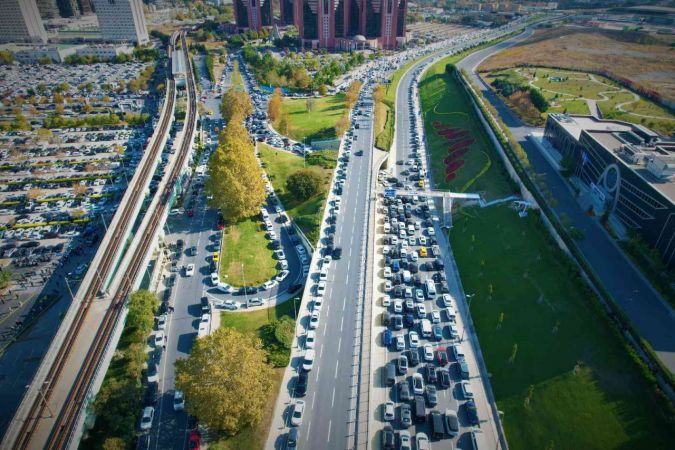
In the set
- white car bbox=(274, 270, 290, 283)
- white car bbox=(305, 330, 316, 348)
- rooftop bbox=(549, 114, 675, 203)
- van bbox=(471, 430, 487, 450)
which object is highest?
rooftop bbox=(549, 114, 675, 203)

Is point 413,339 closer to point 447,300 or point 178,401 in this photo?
point 447,300

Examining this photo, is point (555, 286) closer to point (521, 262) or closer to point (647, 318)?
point (521, 262)

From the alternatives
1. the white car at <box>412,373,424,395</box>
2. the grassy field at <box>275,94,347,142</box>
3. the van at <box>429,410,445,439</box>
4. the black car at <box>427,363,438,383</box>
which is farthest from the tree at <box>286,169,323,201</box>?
the van at <box>429,410,445,439</box>

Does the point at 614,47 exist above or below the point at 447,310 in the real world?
above

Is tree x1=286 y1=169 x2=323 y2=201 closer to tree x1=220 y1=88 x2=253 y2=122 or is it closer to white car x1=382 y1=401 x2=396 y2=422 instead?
tree x1=220 y1=88 x2=253 y2=122

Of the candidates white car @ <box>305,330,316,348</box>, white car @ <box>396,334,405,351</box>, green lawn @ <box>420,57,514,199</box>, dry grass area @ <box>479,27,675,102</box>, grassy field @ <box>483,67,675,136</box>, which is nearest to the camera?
white car @ <box>305,330,316,348</box>

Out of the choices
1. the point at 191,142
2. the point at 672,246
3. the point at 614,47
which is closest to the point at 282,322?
→ the point at 672,246

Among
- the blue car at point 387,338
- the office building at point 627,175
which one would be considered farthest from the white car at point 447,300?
the office building at point 627,175
